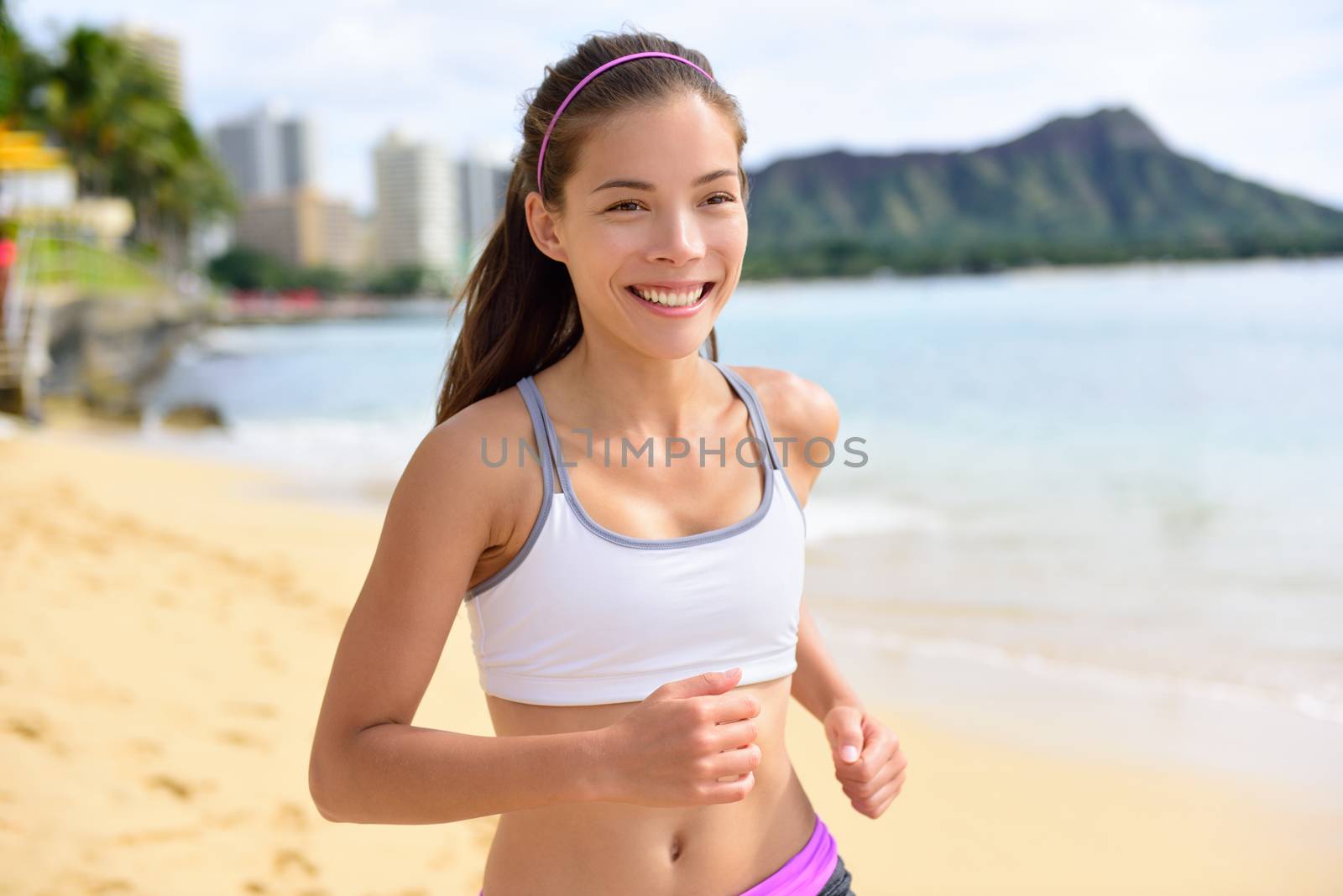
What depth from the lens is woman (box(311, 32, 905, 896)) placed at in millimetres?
1237

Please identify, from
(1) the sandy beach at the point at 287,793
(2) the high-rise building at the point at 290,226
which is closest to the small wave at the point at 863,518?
(1) the sandy beach at the point at 287,793

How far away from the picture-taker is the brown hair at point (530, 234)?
1.44 m

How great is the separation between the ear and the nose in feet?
0.58

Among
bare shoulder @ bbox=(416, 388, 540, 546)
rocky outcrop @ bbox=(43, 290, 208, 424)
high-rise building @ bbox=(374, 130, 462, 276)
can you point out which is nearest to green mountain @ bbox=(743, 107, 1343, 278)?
rocky outcrop @ bbox=(43, 290, 208, 424)

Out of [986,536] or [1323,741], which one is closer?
[1323,741]

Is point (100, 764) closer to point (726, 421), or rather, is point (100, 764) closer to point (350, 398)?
point (726, 421)

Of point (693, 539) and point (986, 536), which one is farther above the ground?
point (693, 539)

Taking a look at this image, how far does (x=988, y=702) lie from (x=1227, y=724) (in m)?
0.97

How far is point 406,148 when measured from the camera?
5202 inches

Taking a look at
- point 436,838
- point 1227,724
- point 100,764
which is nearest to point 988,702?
point 1227,724

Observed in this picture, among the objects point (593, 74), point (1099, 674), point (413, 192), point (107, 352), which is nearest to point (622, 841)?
point (593, 74)

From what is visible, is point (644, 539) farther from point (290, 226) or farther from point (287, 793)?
point (290, 226)

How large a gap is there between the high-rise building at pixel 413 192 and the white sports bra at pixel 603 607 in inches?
5135

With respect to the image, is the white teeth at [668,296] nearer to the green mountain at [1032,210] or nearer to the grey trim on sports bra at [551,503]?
the grey trim on sports bra at [551,503]
